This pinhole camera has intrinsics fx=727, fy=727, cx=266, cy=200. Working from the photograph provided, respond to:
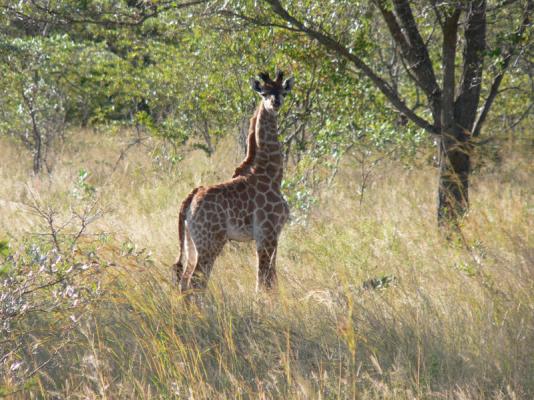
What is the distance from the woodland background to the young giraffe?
235 millimetres

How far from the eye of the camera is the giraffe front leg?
6.18 m

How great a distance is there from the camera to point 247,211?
6.27 meters

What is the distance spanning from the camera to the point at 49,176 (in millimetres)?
12688

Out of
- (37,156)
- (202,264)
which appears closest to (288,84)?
(202,264)

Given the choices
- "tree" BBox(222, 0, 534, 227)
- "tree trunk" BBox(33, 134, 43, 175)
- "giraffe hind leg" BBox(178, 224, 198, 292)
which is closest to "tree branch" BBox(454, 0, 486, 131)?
"tree" BBox(222, 0, 534, 227)

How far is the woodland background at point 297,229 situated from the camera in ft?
14.3

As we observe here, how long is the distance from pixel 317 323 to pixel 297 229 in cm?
348

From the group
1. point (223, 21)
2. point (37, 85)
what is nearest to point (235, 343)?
point (223, 21)

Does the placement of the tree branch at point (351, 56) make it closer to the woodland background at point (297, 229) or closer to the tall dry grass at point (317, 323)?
the woodland background at point (297, 229)

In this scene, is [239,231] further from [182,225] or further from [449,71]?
[449,71]

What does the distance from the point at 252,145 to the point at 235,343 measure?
7.51ft

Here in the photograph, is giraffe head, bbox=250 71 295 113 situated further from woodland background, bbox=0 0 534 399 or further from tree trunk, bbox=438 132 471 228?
tree trunk, bbox=438 132 471 228

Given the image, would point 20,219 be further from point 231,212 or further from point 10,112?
point 10,112

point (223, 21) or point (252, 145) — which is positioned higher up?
point (223, 21)
